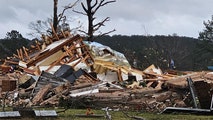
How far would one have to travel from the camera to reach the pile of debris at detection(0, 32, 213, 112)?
412 inches

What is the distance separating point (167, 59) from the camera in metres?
46.4

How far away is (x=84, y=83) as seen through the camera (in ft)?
41.9

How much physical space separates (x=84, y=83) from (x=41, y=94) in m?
1.71

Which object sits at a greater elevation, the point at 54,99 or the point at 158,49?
the point at 158,49

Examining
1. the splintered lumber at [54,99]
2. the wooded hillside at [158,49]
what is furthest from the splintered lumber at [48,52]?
the wooded hillside at [158,49]

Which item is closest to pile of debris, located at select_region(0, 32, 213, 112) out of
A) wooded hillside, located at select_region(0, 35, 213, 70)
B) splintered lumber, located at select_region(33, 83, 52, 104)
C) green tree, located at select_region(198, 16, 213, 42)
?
splintered lumber, located at select_region(33, 83, 52, 104)

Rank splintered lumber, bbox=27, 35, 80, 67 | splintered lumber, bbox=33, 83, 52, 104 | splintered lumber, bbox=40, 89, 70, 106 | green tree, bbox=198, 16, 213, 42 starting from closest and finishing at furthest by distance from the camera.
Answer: splintered lumber, bbox=40, 89, 70, 106 < splintered lumber, bbox=33, 83, 52, 104 < splintered lumber, bbox=27, 35, 80, 67 < green tree, bbox=198, 16, 213, 42

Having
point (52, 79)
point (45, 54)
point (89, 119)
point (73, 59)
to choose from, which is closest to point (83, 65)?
point (73, 59)

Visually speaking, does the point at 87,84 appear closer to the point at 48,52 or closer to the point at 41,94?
the point at 41,94

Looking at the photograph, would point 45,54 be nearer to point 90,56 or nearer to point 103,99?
point 90,56

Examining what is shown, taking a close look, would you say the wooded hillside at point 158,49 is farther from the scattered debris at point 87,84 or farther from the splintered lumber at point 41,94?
the splintered lumber at point 41,94

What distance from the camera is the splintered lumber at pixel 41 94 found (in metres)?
11.2

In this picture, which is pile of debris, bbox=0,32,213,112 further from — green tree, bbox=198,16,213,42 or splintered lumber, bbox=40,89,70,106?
green tree, bbox=198,16,213,42

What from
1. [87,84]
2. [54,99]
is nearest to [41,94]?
[54,99]
